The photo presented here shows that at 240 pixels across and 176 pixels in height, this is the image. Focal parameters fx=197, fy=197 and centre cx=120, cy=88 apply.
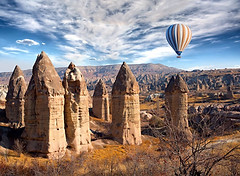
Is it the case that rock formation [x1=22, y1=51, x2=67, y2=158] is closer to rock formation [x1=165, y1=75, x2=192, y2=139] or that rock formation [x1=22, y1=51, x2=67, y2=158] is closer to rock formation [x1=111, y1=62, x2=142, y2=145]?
rock formation [x1=111, y1=62, x2=142, y2=145]

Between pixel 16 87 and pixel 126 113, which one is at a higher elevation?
pixel 16 87

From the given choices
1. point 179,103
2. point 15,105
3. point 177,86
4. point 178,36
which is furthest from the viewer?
point 178,36

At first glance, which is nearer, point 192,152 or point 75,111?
point 192,152

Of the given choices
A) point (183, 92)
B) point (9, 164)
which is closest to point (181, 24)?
point (183, 92)

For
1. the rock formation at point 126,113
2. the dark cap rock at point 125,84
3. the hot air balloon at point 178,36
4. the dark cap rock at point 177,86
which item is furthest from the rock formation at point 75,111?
the hot air balloon at point 178,36

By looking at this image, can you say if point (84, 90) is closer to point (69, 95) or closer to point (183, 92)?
point (69, 95)

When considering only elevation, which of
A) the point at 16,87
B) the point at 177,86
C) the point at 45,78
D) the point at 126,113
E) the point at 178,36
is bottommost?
the point at 126,113

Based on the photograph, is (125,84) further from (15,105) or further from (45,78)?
(15,105)

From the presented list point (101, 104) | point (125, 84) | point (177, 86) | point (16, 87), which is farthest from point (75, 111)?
point (101, 104)
